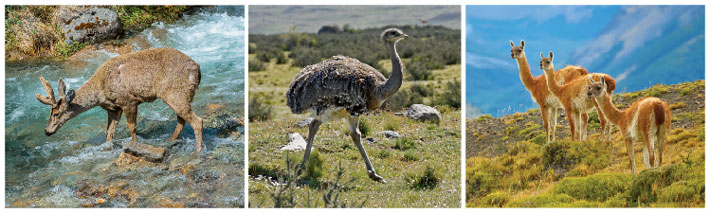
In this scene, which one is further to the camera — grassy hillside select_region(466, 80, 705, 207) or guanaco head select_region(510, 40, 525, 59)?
guanaco head select_region(510, 40, 525, 59)

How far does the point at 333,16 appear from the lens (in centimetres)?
1623

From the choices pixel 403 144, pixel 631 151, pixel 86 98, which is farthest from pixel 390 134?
pixel 86 98

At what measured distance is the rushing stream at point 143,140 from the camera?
593 centimetres

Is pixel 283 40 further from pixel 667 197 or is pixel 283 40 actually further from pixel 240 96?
pixel 667 197

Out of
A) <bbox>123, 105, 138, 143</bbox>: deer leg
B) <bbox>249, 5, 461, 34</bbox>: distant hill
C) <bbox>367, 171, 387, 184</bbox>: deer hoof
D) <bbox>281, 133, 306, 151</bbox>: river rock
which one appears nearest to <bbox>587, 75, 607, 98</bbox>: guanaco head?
<bbox>367, 171, 387, 184</bbox>: deer hoof

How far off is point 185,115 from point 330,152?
6.33ft

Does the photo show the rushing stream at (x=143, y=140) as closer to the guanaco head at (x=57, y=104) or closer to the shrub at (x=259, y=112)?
the guanaco head at (x=57, y=104)

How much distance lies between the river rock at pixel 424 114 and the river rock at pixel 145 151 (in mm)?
3994

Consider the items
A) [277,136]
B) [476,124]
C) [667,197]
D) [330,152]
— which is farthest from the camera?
[277,136]

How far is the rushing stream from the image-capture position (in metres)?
5.93

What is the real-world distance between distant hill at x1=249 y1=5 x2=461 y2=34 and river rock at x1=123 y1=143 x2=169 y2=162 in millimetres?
4489

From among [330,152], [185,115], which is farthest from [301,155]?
[185,115]

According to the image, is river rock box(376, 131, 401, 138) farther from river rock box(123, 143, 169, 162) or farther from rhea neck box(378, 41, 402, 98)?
river rock box(123, 143, 169, 162)

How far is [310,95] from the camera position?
5852 millimetres
